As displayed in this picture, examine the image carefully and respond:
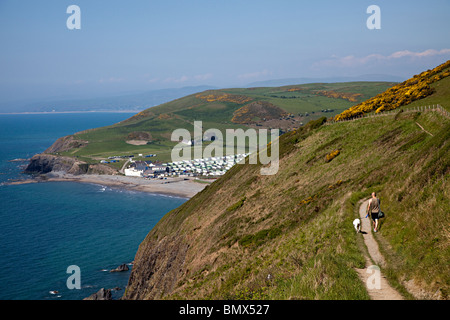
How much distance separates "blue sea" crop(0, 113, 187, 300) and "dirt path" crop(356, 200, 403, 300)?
50.4 m

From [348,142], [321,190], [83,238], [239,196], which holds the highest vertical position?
[348,142]

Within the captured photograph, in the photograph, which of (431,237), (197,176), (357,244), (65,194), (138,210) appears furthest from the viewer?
(197,176)

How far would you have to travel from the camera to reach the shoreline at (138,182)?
138125 mm

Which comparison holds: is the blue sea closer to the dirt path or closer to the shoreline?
the shoreline

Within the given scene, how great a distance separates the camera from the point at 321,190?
3253 centimetres

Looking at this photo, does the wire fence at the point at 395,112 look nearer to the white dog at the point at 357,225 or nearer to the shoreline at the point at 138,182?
the white dog at the point at 357,225

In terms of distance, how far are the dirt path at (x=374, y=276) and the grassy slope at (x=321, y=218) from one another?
1.36 ft

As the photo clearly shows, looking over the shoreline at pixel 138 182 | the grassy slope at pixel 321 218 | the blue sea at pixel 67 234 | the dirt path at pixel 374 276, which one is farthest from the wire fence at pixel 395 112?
the shoreline at pixel 138 182

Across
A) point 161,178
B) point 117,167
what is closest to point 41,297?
point 161,178

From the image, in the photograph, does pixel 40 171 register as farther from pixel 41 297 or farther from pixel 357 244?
pixel 357 244

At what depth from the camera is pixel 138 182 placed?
6142 inches

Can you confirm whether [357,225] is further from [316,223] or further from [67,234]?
[67,234]
